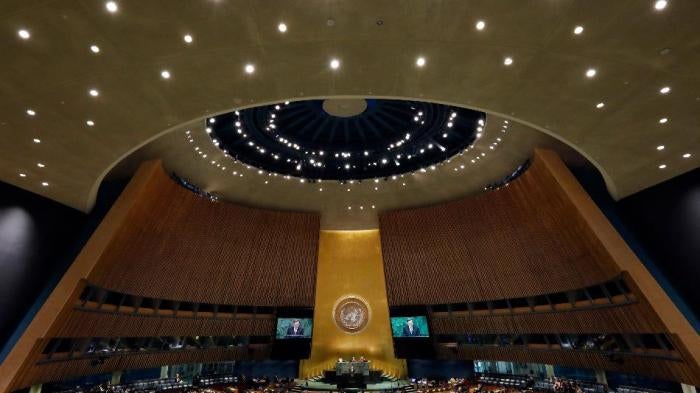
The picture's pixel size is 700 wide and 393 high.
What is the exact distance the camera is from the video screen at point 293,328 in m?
18.9

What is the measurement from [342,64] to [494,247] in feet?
41.1

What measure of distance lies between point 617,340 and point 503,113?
9.43 m

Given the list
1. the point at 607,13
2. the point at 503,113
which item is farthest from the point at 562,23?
the point at 503,113

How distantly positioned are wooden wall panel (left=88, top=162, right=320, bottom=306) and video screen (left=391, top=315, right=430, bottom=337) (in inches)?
192

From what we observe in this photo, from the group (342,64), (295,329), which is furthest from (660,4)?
(295,329)

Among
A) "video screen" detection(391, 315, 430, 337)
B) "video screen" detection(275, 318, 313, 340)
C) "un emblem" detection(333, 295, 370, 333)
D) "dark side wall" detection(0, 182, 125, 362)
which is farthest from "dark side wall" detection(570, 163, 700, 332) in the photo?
"dark side wall" detection(0, 182, 125, 362)

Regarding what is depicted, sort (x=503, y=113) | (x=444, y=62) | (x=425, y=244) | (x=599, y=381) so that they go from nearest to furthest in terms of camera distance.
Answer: (x=444, y=62) < (x=503, y=113) < (x=599, y=381) < (x=425, y=244)

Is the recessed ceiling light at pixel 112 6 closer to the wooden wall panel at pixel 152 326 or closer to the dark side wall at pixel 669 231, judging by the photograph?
the wooden wall panel at pixel 152 326

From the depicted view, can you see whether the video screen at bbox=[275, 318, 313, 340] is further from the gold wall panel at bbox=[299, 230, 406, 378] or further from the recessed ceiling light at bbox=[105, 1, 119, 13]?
the recessed ceiling light at bbox=[105, 1, 119, 13]

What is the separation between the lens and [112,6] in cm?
598

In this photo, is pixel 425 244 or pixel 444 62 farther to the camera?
pixel 425 244

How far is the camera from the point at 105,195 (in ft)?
46.8

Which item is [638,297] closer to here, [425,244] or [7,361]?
[425,244]

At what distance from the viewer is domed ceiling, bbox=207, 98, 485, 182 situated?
1418cm
